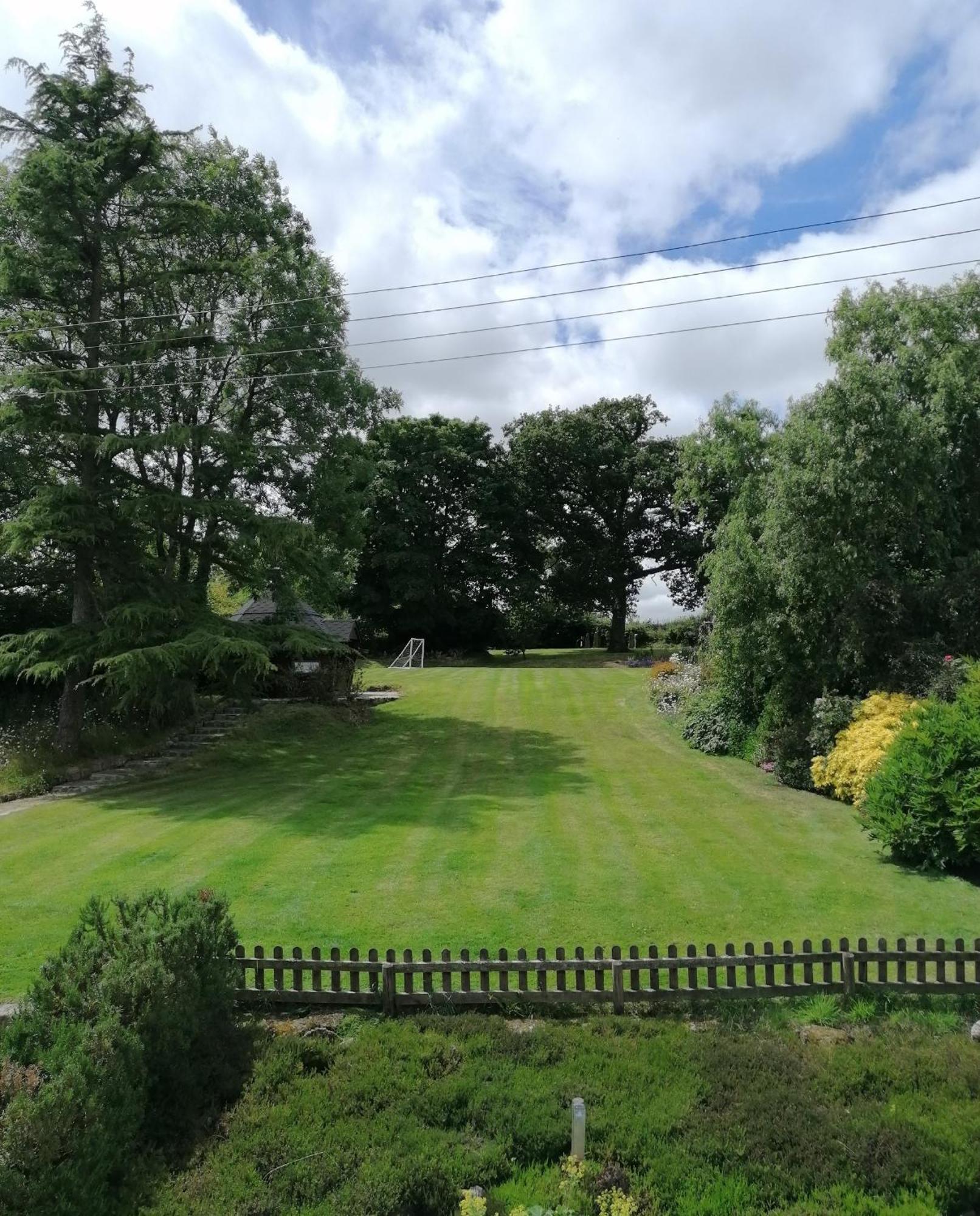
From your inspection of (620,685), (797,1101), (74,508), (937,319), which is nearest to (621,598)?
(620,685)

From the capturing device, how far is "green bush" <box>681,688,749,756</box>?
53.9ft

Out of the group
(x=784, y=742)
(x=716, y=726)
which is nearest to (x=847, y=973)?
(x=784, y=742)

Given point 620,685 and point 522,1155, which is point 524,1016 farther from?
point 620,685

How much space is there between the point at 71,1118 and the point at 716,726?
48.6 feet

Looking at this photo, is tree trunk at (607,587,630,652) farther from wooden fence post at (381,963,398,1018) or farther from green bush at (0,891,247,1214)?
green bush at (0,891,247,1214)

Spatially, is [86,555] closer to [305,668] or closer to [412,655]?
[305,668]

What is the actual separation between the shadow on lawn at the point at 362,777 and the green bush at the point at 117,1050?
526 cm

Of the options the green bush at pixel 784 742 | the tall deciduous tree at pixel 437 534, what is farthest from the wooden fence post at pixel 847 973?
the tall deciduous tree at pixel 437 534

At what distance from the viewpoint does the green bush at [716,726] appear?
1644 cm

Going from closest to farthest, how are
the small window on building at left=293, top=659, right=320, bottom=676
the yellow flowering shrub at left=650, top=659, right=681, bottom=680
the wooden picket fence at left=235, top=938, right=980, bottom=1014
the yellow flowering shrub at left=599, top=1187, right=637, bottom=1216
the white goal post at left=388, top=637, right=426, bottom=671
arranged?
1. the yellow flowering shrub at left=599, top=1187, right=637, bottom=1216
2. the wooden picket fence at left=235, top=938, right=980, bottom=1014
3. the yellow flowering shrub at left=650, top=659, right=681, bottom=680
4. the small window on building at left=293, top=659, right=320, bottom=676
5. the white goal post at left=388, top=637, right=426, bottom=671

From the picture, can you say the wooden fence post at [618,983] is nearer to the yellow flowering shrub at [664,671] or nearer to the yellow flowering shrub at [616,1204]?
the yellow flowering shrub at [616,1204]

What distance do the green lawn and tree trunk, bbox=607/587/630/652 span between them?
22.4 m

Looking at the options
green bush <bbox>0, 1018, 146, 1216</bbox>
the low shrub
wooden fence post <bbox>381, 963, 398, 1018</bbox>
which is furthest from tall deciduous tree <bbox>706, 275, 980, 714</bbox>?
green bush <bbox>0, 1018, 146, 1216</bbox>

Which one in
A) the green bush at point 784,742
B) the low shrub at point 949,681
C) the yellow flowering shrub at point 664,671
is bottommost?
the green bush at point 784,742
